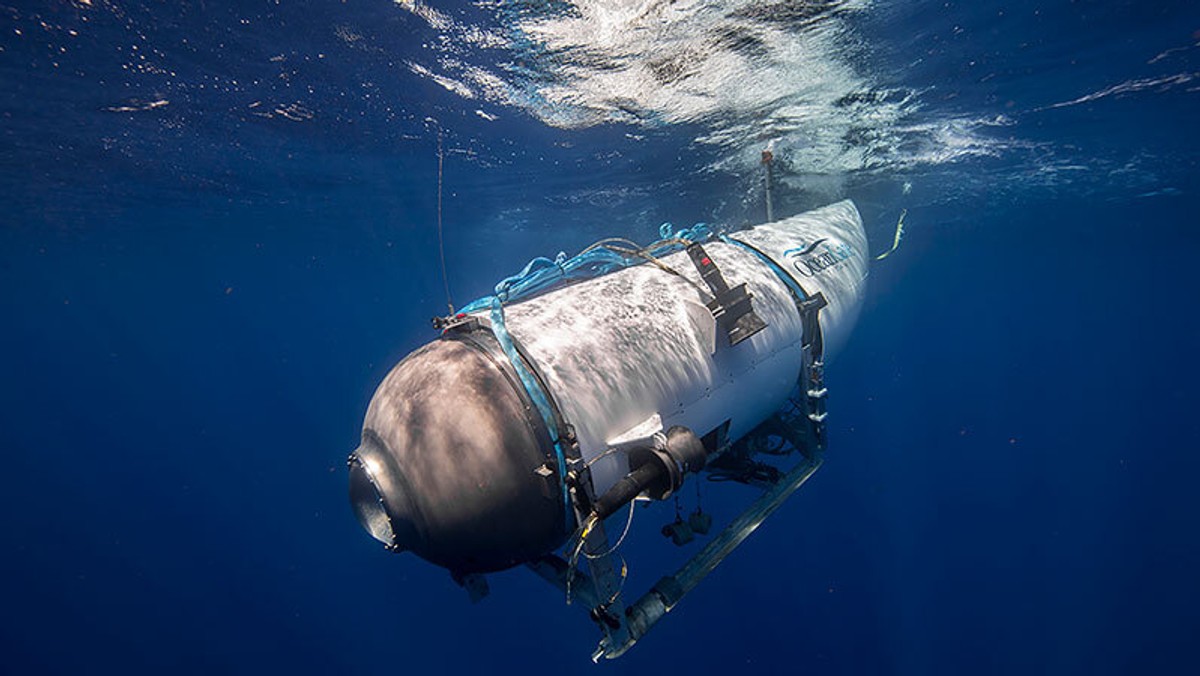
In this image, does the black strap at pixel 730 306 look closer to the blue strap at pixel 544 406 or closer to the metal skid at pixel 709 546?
the metal skid at pixel 709 546

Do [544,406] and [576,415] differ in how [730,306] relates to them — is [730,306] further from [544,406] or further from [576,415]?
[544,406]

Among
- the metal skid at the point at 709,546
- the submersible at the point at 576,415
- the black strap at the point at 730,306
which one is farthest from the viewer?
the black strap at the point at 730,306

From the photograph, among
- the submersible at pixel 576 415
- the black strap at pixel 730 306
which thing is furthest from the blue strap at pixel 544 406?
the black strap at pixel 730 306

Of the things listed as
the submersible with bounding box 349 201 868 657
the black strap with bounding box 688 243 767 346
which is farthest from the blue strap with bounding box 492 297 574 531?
the black strap with bounding box 688 243 767 346

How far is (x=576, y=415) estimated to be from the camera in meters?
2.86

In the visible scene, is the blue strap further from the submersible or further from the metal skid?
the metal skid

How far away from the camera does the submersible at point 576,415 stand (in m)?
2.68

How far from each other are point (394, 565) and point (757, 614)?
16.5 metres

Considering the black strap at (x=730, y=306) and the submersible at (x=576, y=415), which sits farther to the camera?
the black strap at (x=730, y=306)

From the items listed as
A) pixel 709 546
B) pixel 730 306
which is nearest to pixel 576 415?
pixel 730 306

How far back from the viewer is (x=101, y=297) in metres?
38.8

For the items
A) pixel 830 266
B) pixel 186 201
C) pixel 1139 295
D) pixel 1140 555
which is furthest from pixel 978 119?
pixel 1139 295

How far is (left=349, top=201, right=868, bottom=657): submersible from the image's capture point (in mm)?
2676

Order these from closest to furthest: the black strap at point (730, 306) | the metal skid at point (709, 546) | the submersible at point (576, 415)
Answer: the submersible at point (576, 415) → the metal skid at point (709, 546) → the black strap at point (730, 306)
